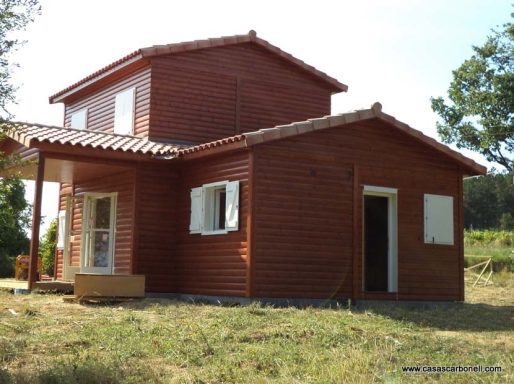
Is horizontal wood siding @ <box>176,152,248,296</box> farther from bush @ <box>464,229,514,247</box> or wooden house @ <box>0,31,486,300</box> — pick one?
bush @ <box>464,229,514,247</box>

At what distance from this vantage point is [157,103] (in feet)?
55.9

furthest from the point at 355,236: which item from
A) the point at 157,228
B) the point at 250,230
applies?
the point at 157,228

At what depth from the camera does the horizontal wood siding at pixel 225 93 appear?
1720 cm

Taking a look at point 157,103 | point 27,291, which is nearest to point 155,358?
point 27,291

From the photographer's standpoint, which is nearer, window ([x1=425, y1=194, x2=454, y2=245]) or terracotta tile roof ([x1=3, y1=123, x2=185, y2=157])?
terracotta tile roof ([x1=3, y1=123, x2=185, y2=157])

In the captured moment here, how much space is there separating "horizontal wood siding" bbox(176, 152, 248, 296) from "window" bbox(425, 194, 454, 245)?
14.4 feet

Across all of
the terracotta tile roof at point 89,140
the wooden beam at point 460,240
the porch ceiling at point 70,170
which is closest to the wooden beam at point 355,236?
the wooden beam at point 460,240

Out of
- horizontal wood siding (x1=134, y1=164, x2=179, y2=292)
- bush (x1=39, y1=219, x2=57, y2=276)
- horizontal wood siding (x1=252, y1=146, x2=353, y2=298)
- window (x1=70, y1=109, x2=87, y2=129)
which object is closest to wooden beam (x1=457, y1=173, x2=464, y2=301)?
horizontal wood siding (x1=252, y1=146, x2=353, y2=298)

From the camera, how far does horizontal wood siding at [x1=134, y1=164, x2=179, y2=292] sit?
15.7 metres

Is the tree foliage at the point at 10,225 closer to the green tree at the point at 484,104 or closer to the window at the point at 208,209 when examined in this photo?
the window at the point at 208,209

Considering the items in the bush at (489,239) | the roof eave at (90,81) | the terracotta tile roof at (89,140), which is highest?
the roof eave at (90,81)

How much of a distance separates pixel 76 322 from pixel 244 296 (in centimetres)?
377

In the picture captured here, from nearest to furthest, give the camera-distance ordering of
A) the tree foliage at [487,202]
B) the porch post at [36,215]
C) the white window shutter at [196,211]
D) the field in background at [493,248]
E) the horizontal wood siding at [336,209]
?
Answer: the horizontal wood siding at [336,209], the porch post at [36,215], the white window shutter at [196,211], the field in background at [493,248], the tree foliage at [487,202]

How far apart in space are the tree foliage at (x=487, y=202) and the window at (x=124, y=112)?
209 ft
